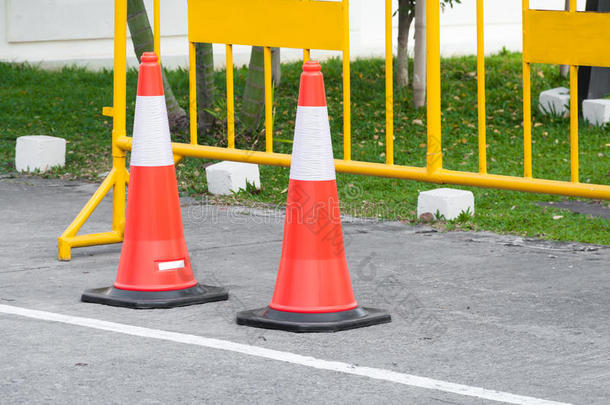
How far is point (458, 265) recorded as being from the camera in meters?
6.03

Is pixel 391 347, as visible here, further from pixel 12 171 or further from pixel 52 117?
pixel 52 117

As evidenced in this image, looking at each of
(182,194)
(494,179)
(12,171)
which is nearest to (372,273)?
(494,179)

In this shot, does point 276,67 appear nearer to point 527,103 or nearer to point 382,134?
point 382,134

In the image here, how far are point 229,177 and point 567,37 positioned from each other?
364 cm

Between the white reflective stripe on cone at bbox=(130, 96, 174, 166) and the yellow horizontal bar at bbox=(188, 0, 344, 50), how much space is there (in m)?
0.81

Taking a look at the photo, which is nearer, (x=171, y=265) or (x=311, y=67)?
(x=311, y=67)

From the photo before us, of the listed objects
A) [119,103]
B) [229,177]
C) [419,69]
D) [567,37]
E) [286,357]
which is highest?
[419,69]

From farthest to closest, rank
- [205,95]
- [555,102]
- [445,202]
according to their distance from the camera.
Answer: [555,102] → [205,95] → [445,202]

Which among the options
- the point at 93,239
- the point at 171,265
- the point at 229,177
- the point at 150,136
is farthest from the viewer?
the point at 229,177

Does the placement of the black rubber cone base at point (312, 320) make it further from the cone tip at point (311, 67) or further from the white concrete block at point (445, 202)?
the white concrete block at point (445, 202)

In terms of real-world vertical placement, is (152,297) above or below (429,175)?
below

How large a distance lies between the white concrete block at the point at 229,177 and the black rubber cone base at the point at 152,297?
3.03 metres

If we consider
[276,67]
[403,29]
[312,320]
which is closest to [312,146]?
[312,320]

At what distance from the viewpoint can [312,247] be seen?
15.7ft
